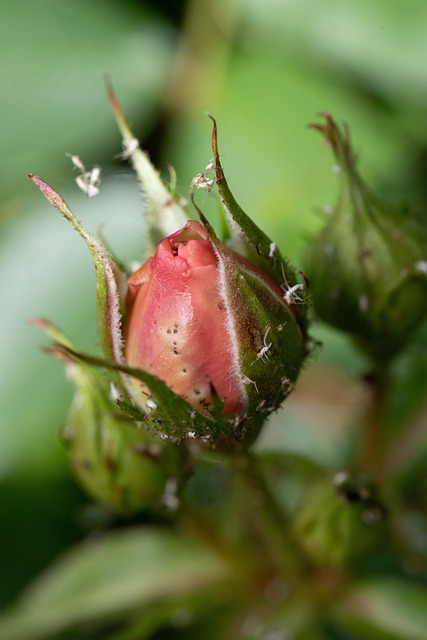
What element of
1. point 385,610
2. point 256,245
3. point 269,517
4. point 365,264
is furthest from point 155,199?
point 385,610

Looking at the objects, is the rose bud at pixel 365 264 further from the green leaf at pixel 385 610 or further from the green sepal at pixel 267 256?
the green leaf at pixel 385 610

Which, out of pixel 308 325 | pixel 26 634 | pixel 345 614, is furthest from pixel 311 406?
pixel 308 325

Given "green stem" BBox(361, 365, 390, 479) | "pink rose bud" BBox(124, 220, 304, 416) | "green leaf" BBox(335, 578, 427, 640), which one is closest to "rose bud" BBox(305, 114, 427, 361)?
"green stem" BBox(361, 365, 390, 479)

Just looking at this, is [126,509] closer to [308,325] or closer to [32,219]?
[308,325]

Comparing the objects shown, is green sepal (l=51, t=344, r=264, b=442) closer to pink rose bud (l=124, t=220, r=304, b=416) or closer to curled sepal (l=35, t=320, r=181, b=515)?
pink rose bud (l=124, t=220, r=304, b=416)

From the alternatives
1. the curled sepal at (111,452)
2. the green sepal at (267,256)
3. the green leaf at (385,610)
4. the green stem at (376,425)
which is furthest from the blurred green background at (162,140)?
the green sepal at (267,256)

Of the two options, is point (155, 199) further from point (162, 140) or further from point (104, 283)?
point (162, 140)
